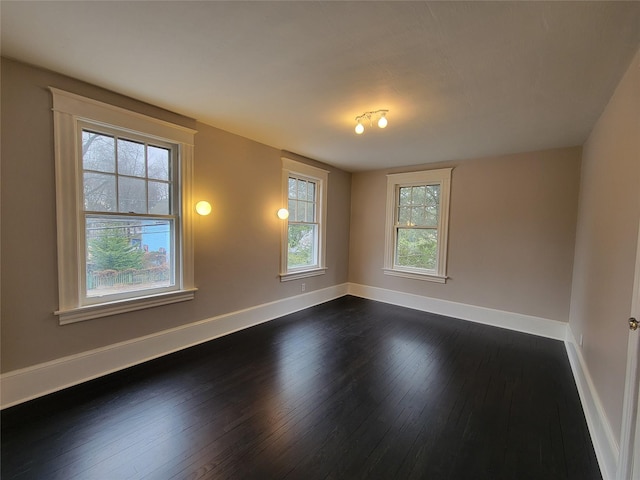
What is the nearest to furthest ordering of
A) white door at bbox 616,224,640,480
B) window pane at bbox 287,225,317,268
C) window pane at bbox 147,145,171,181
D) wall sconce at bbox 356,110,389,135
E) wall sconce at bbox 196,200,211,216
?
white door at bbox 616,224,640,480, wall sconce at bbox 356,110,389,135, window pane at bbox 147,145,171,181, wall sconce at bbox 196,200,211,216, window pane at bbox 287,225,317,268

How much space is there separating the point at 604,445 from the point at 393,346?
1753mm

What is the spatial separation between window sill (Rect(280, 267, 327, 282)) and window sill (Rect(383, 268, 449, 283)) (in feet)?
4.01

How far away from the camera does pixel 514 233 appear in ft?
12.3

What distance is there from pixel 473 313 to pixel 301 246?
289 centimetres

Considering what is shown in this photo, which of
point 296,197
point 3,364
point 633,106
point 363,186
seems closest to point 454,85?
point 633,106

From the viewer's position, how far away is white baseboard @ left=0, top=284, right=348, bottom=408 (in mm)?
1981

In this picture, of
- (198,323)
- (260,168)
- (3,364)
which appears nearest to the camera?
(3,364)

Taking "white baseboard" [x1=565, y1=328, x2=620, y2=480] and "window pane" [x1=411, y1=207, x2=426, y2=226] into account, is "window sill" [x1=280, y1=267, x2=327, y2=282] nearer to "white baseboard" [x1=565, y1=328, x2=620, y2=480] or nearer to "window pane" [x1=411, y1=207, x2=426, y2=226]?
"window pane" [x1=411, y1=207, x2=426, y2=226]

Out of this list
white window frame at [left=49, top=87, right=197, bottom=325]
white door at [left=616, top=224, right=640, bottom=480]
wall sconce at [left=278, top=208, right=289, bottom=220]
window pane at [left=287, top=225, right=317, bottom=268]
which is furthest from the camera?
window pane at [left=287, top=225, right=317, bottom=268]

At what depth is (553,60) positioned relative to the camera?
5.53 ft

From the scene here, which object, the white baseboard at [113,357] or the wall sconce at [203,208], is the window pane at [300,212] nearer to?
the white baseboard at [113,357]

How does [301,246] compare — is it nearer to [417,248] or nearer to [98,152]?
[417,248]

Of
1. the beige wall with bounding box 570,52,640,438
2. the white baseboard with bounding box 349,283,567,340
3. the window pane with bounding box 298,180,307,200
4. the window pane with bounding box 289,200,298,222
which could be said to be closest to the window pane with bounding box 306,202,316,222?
the window pane with bounding box 298,180,307,200

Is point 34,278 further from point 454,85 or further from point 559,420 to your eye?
point 559,420
